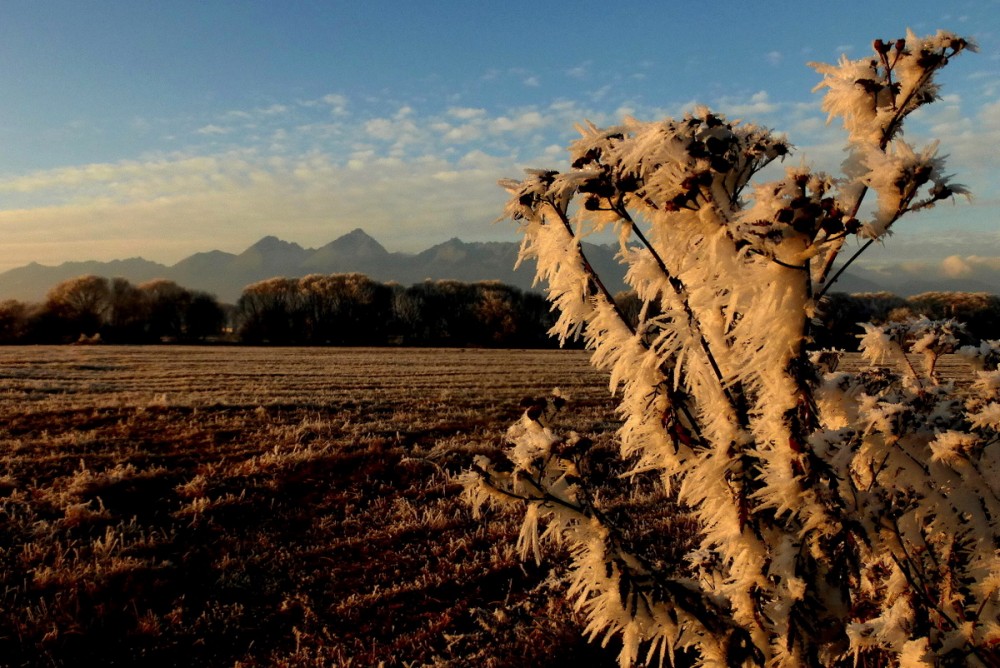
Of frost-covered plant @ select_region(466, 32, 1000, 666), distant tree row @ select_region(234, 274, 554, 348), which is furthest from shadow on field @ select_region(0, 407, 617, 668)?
distant tree row @ select_region(234, 274, 554, 348)

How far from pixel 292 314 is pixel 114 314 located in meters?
19.7

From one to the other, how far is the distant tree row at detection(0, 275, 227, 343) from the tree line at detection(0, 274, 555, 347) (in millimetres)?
102

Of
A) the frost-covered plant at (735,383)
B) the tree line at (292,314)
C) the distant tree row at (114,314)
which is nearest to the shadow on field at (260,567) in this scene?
the frost-covered plant at (735,383)

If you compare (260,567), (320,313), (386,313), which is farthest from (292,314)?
(260,567)

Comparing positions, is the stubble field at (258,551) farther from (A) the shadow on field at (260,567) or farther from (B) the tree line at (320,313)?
(B) the tree line at (320,313)

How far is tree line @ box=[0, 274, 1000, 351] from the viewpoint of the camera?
220ft

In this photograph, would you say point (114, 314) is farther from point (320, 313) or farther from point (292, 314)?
point (320, 313)

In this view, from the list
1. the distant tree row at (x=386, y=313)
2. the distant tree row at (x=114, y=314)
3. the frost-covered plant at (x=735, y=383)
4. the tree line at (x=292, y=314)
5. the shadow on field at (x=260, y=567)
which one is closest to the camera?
the frost-covered plant at (x=735, y=383)

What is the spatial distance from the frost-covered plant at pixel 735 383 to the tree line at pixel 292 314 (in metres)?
63.4

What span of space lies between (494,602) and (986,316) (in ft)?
276

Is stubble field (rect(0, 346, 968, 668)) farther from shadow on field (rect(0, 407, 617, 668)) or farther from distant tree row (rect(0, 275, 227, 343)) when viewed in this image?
distant tree row (rect(0, 275, 227, 343))

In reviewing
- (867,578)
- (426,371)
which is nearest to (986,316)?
(426,371)

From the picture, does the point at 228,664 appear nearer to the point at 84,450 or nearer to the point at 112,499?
the point at 112,499

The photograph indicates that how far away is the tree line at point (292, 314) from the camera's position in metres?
67.1
